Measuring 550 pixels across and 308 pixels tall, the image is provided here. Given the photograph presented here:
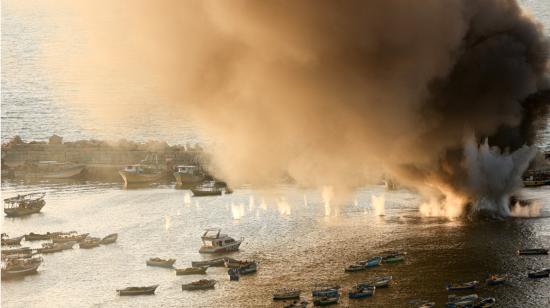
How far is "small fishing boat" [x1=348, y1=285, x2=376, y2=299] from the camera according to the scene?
232 ft

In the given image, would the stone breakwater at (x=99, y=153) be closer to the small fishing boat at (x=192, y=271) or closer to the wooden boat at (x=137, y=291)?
the small fishing boat at (x=192, y=271)

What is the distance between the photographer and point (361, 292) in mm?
71000

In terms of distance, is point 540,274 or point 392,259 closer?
point 540,274

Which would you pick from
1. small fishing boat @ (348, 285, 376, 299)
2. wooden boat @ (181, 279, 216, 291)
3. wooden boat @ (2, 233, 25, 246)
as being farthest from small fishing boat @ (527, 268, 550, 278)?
wooden boat @ (2, 233, 25, 246)

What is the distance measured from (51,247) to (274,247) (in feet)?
69.8

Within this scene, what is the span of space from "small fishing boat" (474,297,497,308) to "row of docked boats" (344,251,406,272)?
12256 mm

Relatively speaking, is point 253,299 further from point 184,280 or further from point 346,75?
point 346,75

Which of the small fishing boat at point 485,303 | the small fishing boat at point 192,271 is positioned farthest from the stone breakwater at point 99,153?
the small fishing boat at point 485,303

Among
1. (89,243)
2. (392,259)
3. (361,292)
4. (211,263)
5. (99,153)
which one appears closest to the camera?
(361,292)

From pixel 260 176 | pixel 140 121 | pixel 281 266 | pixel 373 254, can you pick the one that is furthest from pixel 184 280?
pixel 140 121

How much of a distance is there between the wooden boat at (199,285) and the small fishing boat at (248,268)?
11.1 ft

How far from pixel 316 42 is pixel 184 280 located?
97.0 feet

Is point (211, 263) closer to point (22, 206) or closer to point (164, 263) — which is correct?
point (164, 263)

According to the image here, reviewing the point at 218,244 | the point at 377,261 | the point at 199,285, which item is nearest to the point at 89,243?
the point at 218,244
